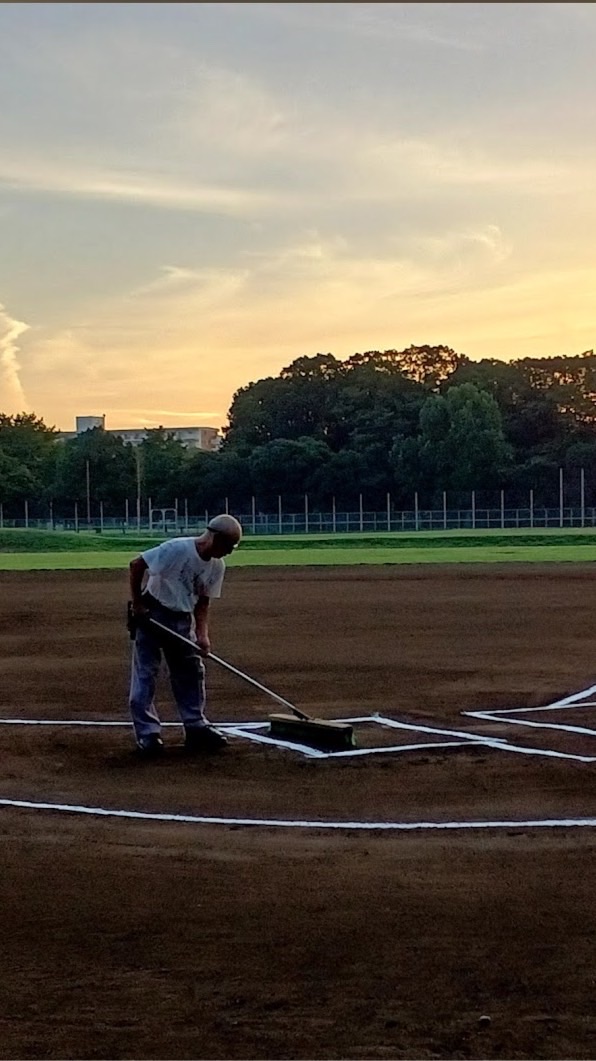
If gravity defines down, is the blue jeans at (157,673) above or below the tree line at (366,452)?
below

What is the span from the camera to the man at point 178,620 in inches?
359

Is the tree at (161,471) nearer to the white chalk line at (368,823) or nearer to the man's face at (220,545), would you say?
the man's face at (220,545)

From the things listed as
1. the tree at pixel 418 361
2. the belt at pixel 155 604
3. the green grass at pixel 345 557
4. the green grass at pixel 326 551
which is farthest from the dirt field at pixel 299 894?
the tree at pixel 418 361

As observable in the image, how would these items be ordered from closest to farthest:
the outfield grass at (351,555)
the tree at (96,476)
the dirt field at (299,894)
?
the dirt field at (299,894), the outfield grass at (351,555), the tree at (96,476)

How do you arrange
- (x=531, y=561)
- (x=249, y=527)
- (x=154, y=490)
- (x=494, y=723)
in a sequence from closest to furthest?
1. (x=494, y=723)
2. (x=531, y=561)
3. (x=249, y=527)
4. (x=154, y=490)

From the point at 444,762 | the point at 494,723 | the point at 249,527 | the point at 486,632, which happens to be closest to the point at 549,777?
the point at 444,762

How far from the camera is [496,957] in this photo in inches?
196

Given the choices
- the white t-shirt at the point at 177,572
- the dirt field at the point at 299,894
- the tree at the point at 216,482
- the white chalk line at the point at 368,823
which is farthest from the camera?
the tree at the point at 216,482

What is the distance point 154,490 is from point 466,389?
74.7ft

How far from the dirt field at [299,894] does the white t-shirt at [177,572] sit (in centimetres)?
121

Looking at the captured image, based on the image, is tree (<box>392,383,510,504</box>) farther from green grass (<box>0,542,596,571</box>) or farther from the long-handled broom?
the long-handled broom

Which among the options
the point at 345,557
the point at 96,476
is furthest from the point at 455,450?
the point at 345,557

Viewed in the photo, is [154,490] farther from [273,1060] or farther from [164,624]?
[273,1060]

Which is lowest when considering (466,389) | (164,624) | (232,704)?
(232,704)
